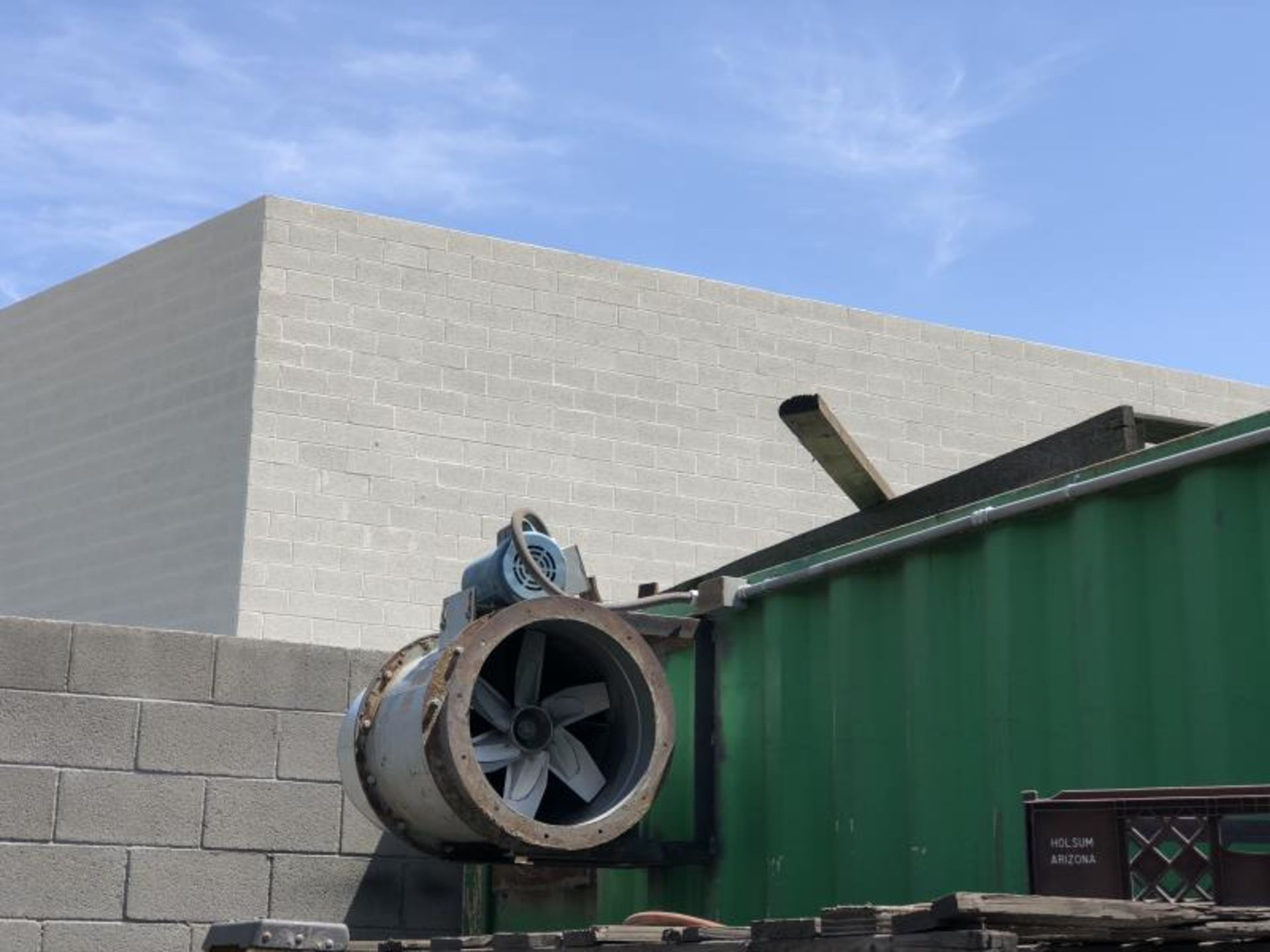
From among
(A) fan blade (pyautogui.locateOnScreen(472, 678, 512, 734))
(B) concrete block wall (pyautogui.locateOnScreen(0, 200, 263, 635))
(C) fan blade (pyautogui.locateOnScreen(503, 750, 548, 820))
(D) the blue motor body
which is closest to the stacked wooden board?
(C) fan blade (pyautogui.locateOnScreen(503, 750, 548, 820))

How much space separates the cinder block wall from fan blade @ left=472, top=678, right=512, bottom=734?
1.74 metres

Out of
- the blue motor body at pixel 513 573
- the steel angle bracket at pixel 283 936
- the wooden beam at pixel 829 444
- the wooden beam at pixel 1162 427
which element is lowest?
the steel angle bracket at pixel 283 936

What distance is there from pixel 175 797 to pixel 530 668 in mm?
2017

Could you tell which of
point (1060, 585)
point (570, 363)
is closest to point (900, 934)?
Answer: point (1060, 585)

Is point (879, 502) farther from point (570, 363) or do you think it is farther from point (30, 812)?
point (570, 363)

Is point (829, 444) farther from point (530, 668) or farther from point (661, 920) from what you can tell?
point (661, 920)

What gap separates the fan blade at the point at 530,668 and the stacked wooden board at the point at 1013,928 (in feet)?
9.82

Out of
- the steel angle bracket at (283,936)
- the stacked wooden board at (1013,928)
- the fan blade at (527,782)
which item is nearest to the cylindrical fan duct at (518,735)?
the fan blade at (527,782)

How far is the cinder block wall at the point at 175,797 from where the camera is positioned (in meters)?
7.70

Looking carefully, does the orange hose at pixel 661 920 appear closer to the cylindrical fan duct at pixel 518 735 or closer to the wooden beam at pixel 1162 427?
the cylindrical fan duct at pixel 518 735

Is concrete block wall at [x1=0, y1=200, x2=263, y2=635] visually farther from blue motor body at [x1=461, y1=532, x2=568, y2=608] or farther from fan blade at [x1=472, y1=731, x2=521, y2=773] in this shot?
fan blade at [x1=472, y1=731, x2=521, y2=773]

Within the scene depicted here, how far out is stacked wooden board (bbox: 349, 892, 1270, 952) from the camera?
10.2ft

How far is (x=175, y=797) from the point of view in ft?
26.1

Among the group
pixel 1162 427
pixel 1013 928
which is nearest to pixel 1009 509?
pixel 1162 427
